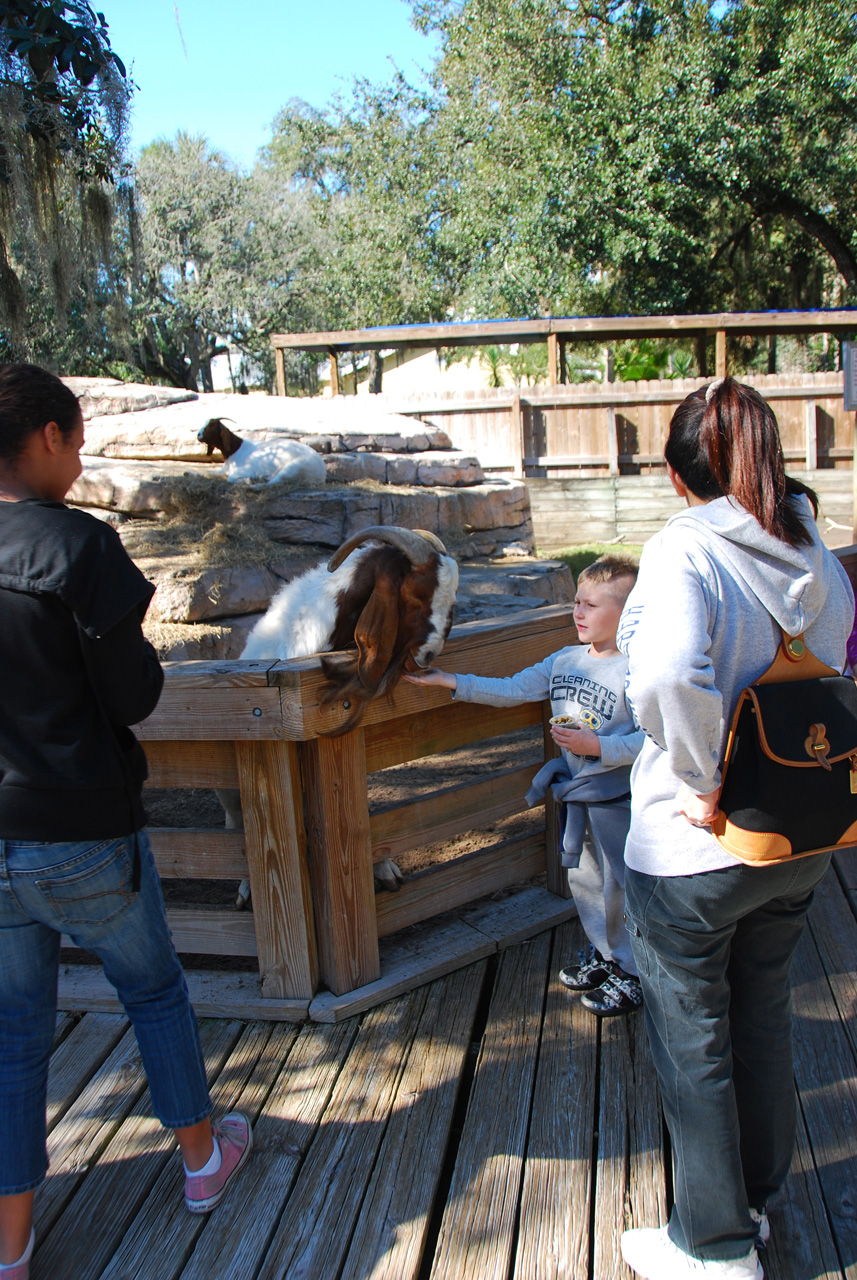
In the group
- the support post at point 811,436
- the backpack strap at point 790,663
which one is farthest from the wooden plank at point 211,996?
the support post at point 811,436

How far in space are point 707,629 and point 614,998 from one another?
5.35ft

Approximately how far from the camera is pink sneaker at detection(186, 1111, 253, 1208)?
205 centimetres

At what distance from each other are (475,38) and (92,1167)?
24.0m

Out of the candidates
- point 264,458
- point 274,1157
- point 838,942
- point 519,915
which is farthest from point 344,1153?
point 264,458

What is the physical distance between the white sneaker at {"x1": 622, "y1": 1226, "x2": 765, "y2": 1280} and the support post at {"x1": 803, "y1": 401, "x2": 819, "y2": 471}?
15.9 metres

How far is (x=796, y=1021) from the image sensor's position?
270cm

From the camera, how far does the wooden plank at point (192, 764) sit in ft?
8.81

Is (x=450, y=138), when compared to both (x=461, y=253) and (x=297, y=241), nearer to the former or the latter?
(x=461, y=253)

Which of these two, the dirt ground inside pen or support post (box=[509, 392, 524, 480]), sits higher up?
support post (box=[509, 392, 524, 480])

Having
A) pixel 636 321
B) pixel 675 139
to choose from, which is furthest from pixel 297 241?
pixel 636 321

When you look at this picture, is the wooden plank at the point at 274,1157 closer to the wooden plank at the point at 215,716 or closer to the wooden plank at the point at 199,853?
the wooden plank at the point at 199,853

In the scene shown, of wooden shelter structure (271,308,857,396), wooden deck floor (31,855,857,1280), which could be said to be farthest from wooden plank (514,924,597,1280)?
wooden shelter structure (271,308,857,396)

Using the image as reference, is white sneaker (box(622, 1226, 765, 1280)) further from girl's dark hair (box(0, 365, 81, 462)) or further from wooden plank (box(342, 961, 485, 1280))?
girl's dark hair (box(0, 365, 81, 462))

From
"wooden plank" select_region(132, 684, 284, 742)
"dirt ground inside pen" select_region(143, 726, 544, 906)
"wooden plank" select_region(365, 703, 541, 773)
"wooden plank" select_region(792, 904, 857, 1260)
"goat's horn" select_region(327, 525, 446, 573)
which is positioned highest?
"goat's horn" select_region(327, 525, 446, 573)
